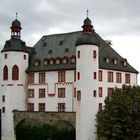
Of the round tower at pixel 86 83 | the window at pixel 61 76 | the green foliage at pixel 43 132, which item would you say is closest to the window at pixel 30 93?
the green foliage at pixel 43 132

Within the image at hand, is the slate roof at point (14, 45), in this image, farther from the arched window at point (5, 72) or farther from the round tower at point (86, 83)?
the round tower at point (86, 83)

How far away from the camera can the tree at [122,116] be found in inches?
2306

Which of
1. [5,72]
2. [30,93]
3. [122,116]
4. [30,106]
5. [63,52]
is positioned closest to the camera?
[122,116]

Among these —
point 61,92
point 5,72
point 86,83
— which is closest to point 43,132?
point 61,92

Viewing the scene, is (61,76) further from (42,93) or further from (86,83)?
(86,83)

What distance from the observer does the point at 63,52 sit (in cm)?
7356

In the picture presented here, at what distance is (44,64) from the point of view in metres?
74.7

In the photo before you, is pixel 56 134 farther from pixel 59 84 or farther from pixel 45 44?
pixel 45 44

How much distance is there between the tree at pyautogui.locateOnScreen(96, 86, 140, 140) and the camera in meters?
58.6

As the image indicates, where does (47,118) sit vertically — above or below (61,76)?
below

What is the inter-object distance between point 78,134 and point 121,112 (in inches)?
343

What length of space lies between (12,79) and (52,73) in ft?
23.1

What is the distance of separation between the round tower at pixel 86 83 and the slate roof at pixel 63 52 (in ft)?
14.6

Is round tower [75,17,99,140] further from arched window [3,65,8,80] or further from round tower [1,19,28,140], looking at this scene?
arched window [3,65,8,80]
